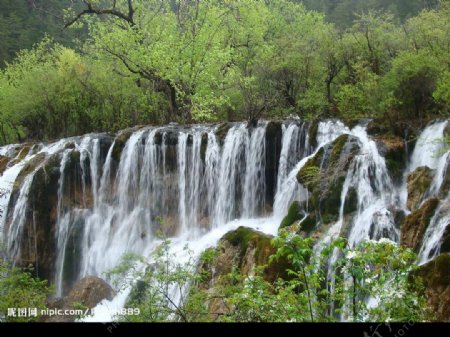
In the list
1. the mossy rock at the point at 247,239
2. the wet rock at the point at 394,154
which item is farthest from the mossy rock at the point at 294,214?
the wet rock at the point at 394,154

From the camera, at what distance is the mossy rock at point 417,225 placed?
9562 millimetres

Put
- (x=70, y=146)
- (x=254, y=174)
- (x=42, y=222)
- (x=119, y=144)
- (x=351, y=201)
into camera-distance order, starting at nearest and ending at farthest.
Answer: (x=351, y=201), (x=254, y=174), (x=42, y=222), (x=119, y=144), (x=70, y=146)

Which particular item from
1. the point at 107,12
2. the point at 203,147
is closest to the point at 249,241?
the point at 203,147

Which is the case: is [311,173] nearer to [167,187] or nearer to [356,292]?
[167,187]

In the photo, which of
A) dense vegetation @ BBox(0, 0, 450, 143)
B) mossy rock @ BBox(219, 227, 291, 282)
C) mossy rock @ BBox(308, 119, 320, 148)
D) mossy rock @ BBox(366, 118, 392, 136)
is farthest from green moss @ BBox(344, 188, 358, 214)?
dense vegetation @ BBox(0, 0, 450, 143)

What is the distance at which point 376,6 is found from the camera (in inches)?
1736

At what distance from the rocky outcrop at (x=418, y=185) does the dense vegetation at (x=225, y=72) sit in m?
3.15

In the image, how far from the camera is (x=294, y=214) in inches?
510

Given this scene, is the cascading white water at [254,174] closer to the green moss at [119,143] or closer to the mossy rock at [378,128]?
the mossy rock at [378,128]

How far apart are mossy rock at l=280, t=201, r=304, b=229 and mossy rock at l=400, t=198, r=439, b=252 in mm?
3305

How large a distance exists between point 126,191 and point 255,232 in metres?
7.46

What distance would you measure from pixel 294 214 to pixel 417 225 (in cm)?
379

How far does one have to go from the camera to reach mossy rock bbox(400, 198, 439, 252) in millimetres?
9562

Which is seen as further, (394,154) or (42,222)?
(42,222)
